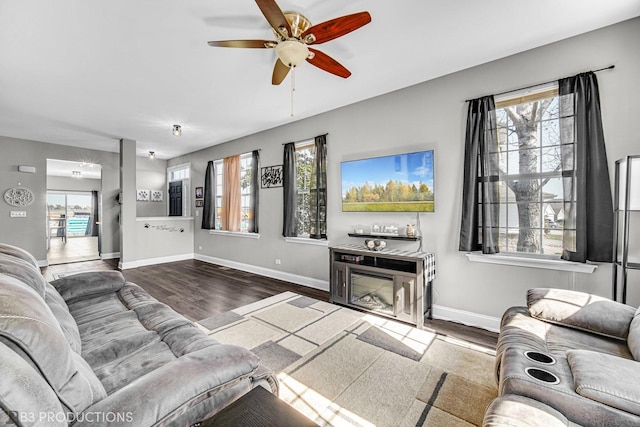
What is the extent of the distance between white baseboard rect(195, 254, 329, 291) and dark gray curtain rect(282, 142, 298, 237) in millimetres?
731

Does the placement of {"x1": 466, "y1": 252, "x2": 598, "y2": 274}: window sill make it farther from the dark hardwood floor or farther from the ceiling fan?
the ceiling fan

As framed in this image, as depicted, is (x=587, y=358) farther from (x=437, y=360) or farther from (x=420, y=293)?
(x=420, y=293)

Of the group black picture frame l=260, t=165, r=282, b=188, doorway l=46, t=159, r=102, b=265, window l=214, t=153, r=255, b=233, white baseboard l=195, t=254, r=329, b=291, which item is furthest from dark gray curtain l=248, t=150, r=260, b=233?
doorway l=46, t=159, r=102, b=265

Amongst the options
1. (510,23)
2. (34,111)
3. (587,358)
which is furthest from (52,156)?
(587,358)

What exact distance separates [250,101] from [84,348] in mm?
3232

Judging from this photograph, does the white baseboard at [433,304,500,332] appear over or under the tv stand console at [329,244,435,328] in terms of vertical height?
under

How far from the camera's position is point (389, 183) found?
3393 mm

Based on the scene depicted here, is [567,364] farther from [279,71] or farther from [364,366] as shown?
[279,71]

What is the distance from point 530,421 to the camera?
984mm

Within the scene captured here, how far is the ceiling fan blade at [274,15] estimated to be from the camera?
5.36 feet

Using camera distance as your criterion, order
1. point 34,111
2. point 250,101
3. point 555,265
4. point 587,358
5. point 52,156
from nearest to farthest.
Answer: point 587,358, point 555,265, point 250,101, point 34,111, point 52,156

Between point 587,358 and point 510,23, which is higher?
point 510,23

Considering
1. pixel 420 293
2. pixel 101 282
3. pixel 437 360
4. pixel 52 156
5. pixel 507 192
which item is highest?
pixel 52 156

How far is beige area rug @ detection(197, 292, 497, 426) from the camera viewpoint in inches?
66.3
